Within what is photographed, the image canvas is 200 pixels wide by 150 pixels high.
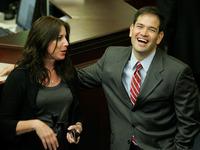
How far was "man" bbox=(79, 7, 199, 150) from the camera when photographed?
7.75 ft

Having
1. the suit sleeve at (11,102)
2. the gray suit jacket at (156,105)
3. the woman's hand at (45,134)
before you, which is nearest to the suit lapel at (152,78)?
the gray suit jacket at (156,105)

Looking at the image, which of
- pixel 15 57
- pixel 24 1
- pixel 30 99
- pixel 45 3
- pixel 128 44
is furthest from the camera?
pixel 24 1

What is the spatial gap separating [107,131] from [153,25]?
91 cm

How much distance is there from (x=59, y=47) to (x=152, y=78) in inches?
19.1

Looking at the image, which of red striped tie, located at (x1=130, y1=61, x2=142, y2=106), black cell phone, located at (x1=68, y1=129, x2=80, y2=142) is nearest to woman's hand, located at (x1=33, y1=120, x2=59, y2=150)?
black cell phone, located at (x1=68, y1=129, x2=80, y2=142)

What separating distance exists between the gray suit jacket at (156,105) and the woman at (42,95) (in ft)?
0.69

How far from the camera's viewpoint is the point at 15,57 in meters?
2.67

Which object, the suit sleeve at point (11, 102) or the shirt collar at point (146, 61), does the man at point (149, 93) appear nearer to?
the shirt collar at point (146, 61)

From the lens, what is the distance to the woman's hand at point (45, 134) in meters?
2.28

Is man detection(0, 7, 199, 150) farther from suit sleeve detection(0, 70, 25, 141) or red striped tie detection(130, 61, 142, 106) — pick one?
suit sleeve detection(0, 70, 25, 141)

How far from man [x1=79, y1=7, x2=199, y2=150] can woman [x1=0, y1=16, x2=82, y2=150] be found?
221 millimetres

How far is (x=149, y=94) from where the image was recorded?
7.80 ft

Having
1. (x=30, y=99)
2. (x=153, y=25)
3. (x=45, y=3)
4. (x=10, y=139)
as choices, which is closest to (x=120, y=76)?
(x=153, y=25)

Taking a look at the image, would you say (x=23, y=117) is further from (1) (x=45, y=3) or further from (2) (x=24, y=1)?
(2) (x=24, y=1)
